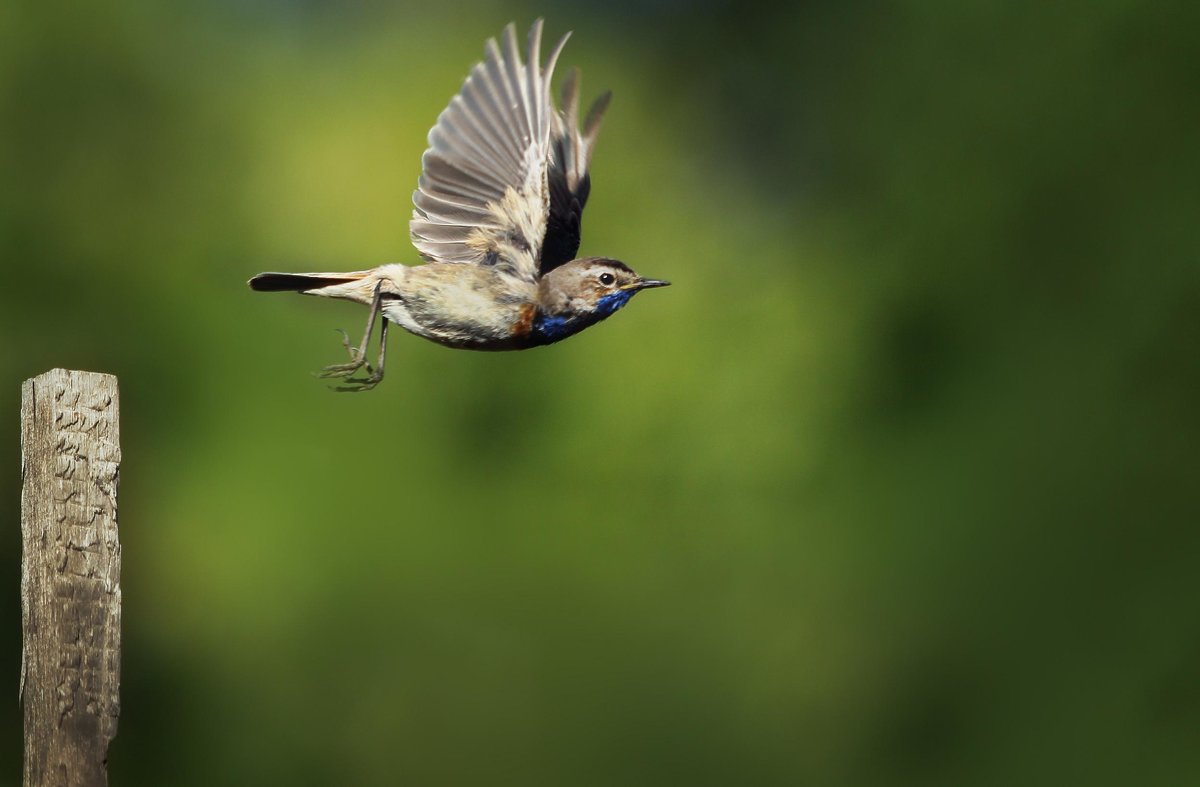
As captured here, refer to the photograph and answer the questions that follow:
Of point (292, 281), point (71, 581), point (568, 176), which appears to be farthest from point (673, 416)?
point (71, 581)

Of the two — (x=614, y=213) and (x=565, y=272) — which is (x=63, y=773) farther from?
(x=614, y=213)

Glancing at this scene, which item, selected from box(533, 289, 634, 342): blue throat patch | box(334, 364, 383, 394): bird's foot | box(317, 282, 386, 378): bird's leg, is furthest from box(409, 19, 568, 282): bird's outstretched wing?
box(334, 364, 383, 394): bird's foot


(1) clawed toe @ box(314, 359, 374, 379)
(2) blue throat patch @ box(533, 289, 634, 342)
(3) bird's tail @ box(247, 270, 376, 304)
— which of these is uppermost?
(3) bird's tail @ box(247, 270, 376, 304)

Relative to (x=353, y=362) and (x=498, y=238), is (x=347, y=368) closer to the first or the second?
(x=353, y=362)

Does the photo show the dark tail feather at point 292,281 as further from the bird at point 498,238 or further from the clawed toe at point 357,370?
the clawed toe at point 357,370

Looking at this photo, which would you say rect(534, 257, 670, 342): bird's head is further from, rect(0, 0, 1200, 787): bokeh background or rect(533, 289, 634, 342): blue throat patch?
rect(0, 0, 1200, 787): bokeh background

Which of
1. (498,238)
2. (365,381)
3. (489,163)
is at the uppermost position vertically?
(489,163)

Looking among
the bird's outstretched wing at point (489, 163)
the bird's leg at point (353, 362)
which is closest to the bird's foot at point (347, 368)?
the bird's leg at point (353, 362)
